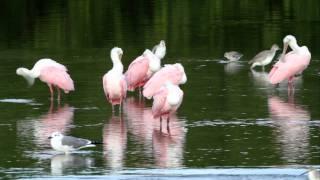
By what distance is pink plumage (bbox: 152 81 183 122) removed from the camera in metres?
14.8

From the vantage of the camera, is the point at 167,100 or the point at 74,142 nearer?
the point at 74,142

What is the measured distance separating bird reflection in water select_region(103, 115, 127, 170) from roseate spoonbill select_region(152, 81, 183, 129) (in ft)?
1.81

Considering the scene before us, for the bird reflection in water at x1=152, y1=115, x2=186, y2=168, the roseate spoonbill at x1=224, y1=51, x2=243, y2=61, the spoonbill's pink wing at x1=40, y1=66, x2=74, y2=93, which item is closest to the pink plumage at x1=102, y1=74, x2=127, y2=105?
the bird reflection in water at x1=152, y1=115, x2=186, y2=168

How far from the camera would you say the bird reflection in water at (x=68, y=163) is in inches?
488

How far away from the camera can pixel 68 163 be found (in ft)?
42.1

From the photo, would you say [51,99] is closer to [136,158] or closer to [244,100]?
[244,100]

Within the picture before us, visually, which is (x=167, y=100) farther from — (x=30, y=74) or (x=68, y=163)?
(x=30, y=74)

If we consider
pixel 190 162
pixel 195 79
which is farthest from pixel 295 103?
pixel 190 162

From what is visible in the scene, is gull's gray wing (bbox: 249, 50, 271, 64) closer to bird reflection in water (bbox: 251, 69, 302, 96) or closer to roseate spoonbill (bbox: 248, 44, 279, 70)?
roseate spoonbill (bbox: 248, 44, 279, 70)

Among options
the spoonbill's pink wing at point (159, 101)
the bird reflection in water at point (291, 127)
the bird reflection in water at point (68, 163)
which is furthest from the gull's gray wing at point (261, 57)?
the bird reflection in water at point (68, 163)

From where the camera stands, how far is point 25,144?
14.1 m

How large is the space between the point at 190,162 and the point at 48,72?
6.18m

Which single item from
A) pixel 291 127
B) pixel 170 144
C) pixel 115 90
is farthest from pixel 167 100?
pixel 115 90

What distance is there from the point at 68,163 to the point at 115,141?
1545mm
